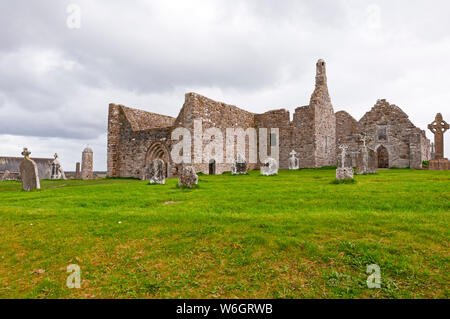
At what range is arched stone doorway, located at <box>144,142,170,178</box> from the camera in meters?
22.7

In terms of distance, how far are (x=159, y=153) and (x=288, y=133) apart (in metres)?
12.7

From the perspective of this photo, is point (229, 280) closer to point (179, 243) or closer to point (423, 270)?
point (179, 243)

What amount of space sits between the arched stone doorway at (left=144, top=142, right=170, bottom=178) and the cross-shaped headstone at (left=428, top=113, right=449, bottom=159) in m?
24.0

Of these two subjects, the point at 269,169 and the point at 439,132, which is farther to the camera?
the point at 439,132

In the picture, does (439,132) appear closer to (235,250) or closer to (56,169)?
(235,250)

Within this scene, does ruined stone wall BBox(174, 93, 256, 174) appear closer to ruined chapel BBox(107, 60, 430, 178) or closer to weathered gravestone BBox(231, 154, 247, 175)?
ruined chapel BBox(107, 60, 430, 178)

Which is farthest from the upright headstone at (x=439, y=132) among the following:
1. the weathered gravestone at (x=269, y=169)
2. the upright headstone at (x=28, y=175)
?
the upright headstone at (x=28, y=175)

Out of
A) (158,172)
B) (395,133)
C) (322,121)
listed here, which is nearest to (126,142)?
(158,172)

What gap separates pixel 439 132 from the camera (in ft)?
80.2

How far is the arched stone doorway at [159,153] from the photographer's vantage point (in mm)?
22719

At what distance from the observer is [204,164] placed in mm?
21953

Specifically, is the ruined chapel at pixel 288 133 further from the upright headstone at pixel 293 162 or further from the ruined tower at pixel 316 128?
the upright headstone at pixel 293 162

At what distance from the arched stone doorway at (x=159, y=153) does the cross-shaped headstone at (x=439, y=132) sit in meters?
24.0
